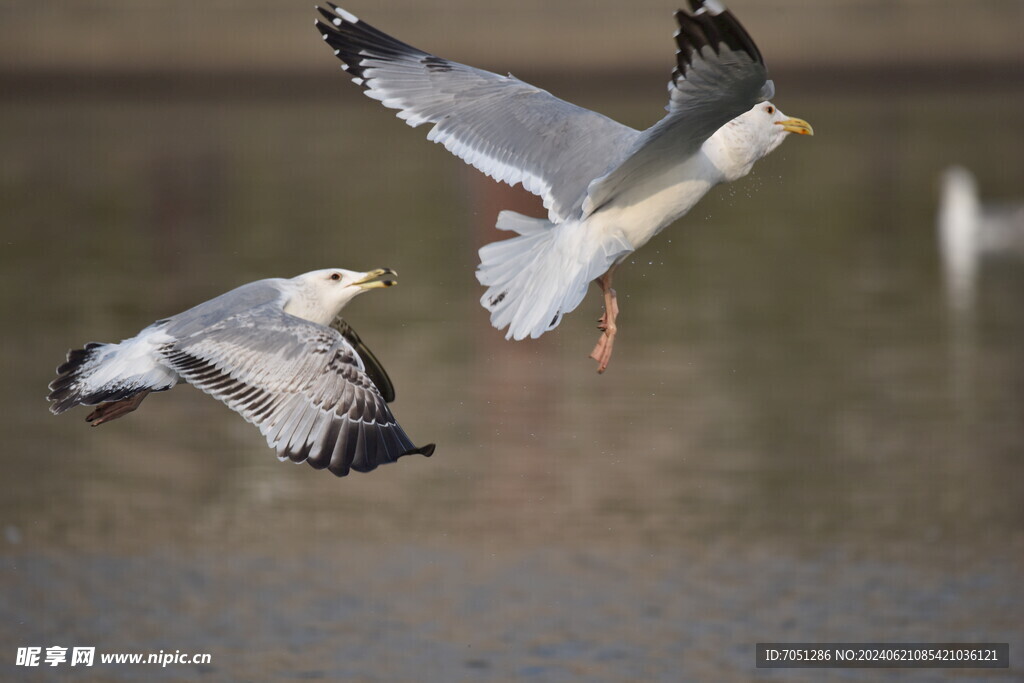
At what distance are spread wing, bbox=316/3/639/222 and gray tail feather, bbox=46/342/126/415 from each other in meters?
1.64

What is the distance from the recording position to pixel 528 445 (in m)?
12.1

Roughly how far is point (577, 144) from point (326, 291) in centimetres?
122

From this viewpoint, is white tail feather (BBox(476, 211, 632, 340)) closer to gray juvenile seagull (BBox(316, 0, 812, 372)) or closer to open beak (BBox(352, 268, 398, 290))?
gray juvenile seagull (BBox(316, 0, 812, 372))

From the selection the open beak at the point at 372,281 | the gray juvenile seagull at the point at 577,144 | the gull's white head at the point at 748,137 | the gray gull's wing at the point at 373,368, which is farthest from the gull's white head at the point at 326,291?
the gull's white head at the point at 748,137

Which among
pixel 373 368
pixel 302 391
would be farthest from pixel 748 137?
pixel 302 391

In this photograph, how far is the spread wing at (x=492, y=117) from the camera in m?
7.50

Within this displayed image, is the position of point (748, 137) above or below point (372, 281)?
above

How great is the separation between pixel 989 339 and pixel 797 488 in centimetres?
486

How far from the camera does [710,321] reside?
632 inches

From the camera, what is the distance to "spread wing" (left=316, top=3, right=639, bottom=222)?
750 cm

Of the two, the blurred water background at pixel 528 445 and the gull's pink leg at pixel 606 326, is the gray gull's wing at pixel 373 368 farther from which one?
the blurred water background at pixel 528 445

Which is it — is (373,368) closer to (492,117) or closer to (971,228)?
(492,117)

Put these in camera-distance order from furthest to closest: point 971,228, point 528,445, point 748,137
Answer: point 971,228, point 528,445, point 748,137

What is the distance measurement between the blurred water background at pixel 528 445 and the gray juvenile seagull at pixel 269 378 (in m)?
1.91
